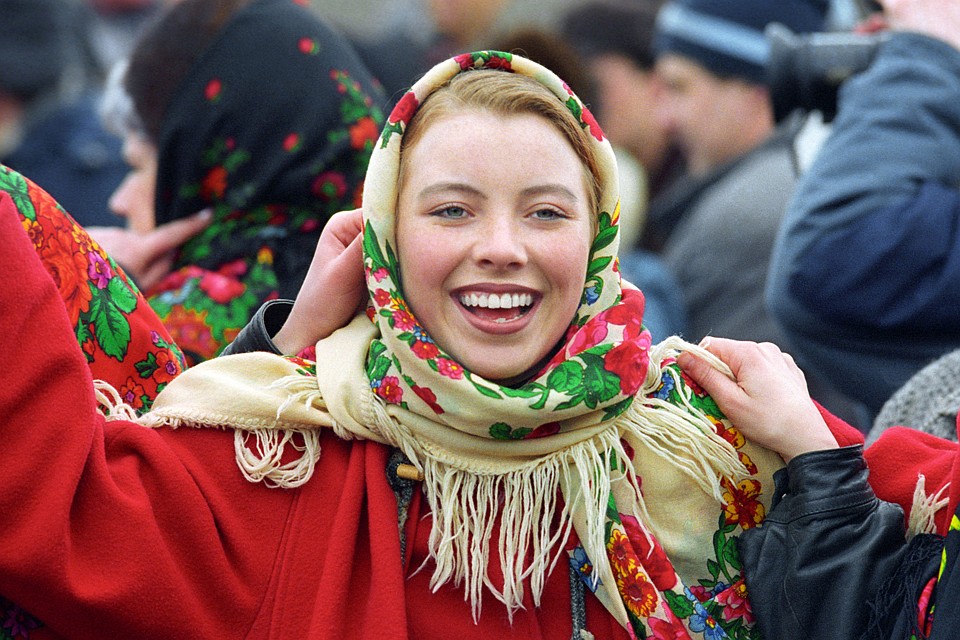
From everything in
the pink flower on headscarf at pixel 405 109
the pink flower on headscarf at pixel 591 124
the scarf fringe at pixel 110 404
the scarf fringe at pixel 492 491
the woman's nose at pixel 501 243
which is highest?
the pink flower on headscarf at pixel 405 109

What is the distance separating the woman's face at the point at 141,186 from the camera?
144 inches

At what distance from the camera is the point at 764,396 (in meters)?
2.49

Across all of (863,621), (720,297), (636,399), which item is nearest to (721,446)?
(636,399)

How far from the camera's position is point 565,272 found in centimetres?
244

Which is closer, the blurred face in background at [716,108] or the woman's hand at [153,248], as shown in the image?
the woman's hand at [153,248]

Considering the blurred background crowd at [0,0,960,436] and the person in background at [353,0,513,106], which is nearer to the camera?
the blurred background crowd at [0,0,960,436]

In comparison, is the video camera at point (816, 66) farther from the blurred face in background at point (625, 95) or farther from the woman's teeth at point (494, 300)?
the blurred face in background at point (625, 95)

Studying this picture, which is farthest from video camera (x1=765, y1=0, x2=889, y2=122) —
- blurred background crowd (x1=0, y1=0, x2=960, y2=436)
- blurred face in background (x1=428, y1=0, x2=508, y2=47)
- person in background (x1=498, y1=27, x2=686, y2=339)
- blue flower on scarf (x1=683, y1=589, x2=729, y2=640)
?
blurred face in background (x1=428, y1=0, x2=508, y2=47)

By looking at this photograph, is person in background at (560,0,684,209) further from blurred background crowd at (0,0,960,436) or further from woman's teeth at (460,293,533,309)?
woman's teeth at (460,293,533,309)

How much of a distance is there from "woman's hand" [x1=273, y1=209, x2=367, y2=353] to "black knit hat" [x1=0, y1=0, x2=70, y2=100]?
3494mm

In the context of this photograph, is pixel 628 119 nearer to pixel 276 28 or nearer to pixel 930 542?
pixel 276 28

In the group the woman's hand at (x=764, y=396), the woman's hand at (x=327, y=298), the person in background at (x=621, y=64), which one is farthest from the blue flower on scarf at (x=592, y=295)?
the person in background at (x=621, y=64)

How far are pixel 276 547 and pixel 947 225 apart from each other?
6.34ft

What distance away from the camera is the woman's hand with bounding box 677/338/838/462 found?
2.45 metres
